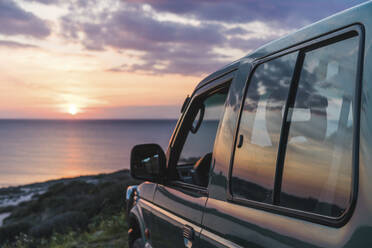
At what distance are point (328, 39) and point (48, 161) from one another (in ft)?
278

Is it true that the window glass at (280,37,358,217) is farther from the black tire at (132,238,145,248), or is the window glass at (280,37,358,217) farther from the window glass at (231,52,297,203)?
the black tire at (132,238,145,248)

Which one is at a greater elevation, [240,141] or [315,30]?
[315,30]

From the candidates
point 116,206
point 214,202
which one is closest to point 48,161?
point 116,206

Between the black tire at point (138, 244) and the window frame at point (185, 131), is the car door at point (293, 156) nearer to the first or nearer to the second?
the window frame at point (185, 131)

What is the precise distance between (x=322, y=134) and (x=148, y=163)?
72.9 inches

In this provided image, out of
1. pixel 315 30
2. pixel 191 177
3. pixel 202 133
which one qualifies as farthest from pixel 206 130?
pixel 315 30

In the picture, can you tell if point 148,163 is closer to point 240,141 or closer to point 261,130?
point 240,141

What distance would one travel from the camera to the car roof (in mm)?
1394

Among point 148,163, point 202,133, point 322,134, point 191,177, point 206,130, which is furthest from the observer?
point 191,177

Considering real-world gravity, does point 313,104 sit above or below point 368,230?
above

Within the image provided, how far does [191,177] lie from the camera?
3279mm

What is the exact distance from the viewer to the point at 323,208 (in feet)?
4.66

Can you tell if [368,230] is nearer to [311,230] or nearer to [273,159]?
[311,230]

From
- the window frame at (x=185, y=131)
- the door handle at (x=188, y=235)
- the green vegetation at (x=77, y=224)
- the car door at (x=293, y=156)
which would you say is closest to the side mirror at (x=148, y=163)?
the window frame at (x=185, y=131)
